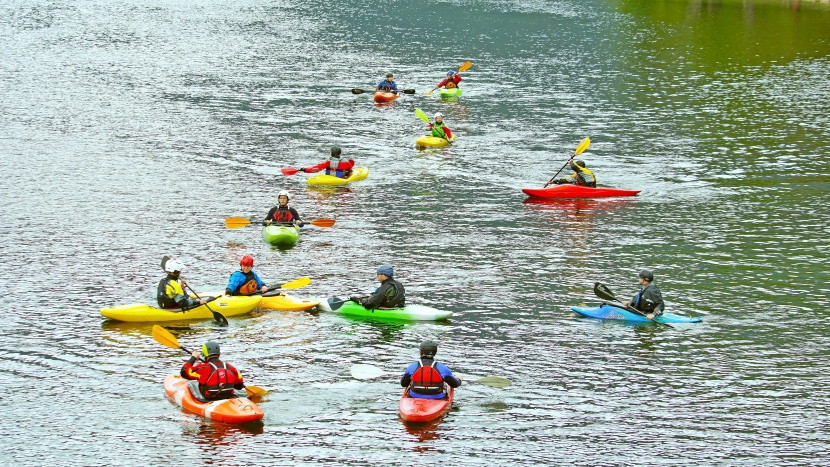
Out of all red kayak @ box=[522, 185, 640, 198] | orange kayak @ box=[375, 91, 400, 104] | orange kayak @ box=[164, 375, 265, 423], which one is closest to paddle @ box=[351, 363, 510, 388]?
orange kayak @ box=[164, 375, 265, 423]

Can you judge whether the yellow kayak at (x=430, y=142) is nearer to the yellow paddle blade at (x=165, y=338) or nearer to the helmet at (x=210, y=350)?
the yellow paddle blade at (x=165, y=338)

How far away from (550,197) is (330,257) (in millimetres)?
12730

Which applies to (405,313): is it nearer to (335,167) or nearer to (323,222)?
(323,222)

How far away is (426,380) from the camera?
77.9 ft

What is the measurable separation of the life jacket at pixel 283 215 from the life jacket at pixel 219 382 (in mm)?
15279

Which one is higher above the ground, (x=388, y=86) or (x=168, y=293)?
(x=388, y=86)

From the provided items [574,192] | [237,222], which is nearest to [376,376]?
[237,222]

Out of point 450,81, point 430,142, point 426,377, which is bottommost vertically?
point 426,377

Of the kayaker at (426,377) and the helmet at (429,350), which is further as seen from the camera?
the kayaker at (426,377)

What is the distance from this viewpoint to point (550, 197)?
4491 centimetres

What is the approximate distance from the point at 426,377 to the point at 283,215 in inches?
634

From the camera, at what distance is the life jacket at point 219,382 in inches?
920

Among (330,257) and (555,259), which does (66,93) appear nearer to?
(330,257)

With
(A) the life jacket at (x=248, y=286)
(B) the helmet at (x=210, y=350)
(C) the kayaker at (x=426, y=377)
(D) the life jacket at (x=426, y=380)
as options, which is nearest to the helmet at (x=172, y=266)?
(A) the life jacket at (x=248, y=286)
